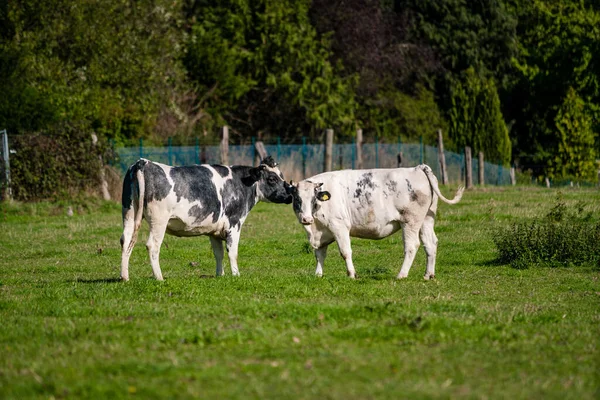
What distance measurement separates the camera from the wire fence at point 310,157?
34688mm

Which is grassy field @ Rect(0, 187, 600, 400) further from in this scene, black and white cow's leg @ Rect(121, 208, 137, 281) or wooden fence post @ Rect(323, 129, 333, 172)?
wooden fence post @ Rect(323, 129, 333, 172)

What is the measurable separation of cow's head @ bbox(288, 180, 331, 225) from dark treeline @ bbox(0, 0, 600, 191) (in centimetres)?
1639

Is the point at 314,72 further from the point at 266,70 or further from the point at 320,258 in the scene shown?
the point at 320,258

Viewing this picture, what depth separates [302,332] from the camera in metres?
9.19

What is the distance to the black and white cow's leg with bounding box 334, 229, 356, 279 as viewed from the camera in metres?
13.9

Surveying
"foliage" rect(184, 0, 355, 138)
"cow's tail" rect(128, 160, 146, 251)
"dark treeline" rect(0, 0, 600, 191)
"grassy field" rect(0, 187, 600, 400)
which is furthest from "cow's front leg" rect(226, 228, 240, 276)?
"foliage" rect(184, 0, 355, 138)

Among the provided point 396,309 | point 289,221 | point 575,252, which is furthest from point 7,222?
point 396,309

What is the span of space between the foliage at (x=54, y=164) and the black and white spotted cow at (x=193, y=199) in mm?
14337

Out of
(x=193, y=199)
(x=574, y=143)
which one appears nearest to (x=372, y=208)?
(x=193, y=199)

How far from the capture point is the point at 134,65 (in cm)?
3800

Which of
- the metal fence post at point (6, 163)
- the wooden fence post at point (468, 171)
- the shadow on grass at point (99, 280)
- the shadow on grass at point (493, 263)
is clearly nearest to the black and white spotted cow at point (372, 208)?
the shadow on grass at point (493, 263)

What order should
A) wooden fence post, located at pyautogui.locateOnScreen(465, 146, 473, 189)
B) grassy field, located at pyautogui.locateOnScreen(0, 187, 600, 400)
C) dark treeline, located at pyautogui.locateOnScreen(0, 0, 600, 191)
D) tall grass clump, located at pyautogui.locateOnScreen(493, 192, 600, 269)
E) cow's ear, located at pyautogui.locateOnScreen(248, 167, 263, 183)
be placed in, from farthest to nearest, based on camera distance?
dark treeline, located at pyautogui.locateOnScreen(0, 0, 600, 191)
wooden fence post, located at pyautogui.locateOnScreen(465, 146, 473, 189)
tall grass clump, located at pyautogui.locateOnScreen(493, 192, 600, 269)
cow's ear, located at pyautogui.locateOnScreen(248, 167, 263, 183)
grassy field, located at pyautogui.locateOnScreen(0, 187, 600, 400)

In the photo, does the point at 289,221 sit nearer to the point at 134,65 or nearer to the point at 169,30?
the point at 134,65

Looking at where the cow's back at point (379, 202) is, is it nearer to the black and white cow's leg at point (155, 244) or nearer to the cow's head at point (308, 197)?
the cow's head at point (308, 197)
